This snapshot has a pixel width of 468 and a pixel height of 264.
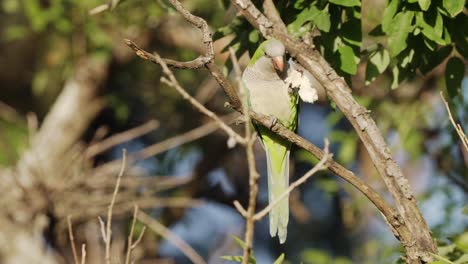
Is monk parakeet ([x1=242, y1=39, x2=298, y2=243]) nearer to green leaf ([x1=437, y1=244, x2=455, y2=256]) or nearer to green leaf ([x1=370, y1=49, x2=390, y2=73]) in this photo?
green leaf ([x1=370, y1=49, x2=390, y2=73])

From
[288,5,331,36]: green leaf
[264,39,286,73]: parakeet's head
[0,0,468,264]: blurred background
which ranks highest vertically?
[288,5,331,36]: green leaf

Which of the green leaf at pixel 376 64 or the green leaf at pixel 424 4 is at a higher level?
the green leaf at pixel 424 4

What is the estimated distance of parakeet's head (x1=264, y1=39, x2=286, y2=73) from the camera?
2.76 metres

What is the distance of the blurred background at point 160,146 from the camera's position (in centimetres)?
461

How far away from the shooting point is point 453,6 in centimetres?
244

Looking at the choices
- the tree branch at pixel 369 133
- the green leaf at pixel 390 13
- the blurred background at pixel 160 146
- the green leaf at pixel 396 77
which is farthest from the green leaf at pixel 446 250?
the blurred background at pixel 160 146

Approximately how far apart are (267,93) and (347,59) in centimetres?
52

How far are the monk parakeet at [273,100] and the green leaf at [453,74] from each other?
0.57 metres

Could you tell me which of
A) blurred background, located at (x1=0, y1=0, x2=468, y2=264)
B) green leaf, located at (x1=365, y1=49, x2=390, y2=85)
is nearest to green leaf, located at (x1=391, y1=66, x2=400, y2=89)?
green leaf, located at (x1=365, y1=49, x2=390, y2=85)

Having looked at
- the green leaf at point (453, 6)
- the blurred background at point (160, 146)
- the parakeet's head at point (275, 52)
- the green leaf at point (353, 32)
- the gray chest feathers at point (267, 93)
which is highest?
the green leaf at point (453, 6)

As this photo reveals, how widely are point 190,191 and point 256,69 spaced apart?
9.37 feet

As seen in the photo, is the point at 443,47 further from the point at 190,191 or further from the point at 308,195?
the point at 308,195

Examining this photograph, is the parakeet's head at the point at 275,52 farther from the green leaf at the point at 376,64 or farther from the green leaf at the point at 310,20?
the green leaf at the point at 376,64

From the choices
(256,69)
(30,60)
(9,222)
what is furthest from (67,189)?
(30,60)
